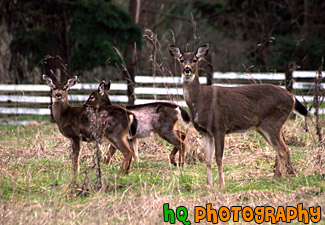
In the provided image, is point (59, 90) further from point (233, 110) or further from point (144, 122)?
point (233, 110)

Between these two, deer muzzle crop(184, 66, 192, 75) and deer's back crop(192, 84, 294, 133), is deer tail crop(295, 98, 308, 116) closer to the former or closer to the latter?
deer's back crop(192, 84, 294, 133)

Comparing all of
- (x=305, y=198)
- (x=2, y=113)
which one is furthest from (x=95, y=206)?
(x=2, y=113)

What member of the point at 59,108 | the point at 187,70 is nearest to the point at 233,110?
the point at 187,70

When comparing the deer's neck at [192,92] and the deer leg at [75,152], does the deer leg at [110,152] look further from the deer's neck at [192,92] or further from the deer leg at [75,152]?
the deer's neck at [192,92]

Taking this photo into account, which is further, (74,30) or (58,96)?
(74,30)

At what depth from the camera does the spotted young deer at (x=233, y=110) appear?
7.01m

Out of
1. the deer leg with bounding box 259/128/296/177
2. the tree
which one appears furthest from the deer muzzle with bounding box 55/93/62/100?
the tree

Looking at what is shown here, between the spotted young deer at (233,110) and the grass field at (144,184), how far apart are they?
43cm

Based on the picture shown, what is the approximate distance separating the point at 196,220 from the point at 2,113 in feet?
36.6

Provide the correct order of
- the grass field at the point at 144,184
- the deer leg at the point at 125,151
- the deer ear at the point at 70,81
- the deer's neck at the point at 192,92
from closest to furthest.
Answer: the grass field at the point at 144,184
the deer's neck at the point at 192,92
the deer leg at the point at 125,151
the deer ear at the point at 70,81

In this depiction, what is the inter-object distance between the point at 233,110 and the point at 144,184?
1.54 meters

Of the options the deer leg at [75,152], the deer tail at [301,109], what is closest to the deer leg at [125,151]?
the deer leg at [75,152]

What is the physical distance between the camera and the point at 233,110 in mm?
7227

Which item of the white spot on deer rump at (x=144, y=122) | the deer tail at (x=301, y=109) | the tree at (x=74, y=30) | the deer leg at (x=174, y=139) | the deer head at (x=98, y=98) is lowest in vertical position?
the deer leg at (x=174, y=139)
